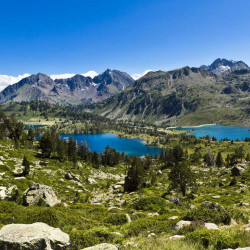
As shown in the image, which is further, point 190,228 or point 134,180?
point 134,180

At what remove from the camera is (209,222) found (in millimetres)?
14719

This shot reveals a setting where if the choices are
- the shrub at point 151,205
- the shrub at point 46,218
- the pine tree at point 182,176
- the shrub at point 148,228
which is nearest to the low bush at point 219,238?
the shrub at point 148,228

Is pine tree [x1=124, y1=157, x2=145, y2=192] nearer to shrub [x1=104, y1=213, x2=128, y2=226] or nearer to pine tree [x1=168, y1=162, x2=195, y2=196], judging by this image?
pine tree [x1=168, y1=162, x2=195, y2=196]

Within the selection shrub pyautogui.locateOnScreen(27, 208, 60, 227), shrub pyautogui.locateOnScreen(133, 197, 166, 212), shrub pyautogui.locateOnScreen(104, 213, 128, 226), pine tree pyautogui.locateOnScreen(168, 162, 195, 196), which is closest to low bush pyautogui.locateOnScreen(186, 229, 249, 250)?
shrub pyautogui.locateOnScreen(104, 213, 128, 226)

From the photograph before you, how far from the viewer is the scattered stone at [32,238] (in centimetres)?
931

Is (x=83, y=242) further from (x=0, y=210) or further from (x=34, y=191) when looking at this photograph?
(x=34, y=191)

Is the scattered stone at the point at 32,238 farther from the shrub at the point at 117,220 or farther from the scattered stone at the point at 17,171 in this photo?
the scattered stone at the point at 17,171

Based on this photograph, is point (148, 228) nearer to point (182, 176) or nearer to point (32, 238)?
point (32, 238)

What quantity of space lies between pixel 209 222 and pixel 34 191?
28.8 meters

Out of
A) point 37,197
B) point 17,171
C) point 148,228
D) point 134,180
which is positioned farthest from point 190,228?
point 17,171

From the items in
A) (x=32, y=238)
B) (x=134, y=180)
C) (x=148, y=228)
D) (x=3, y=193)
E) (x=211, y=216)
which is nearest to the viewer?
Answer: (x=32, y=238)

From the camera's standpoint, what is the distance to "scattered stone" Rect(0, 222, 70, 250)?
9.31 metres

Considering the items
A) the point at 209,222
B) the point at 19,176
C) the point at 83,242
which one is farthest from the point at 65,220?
the point at 19,176

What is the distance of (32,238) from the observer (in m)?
9.59
